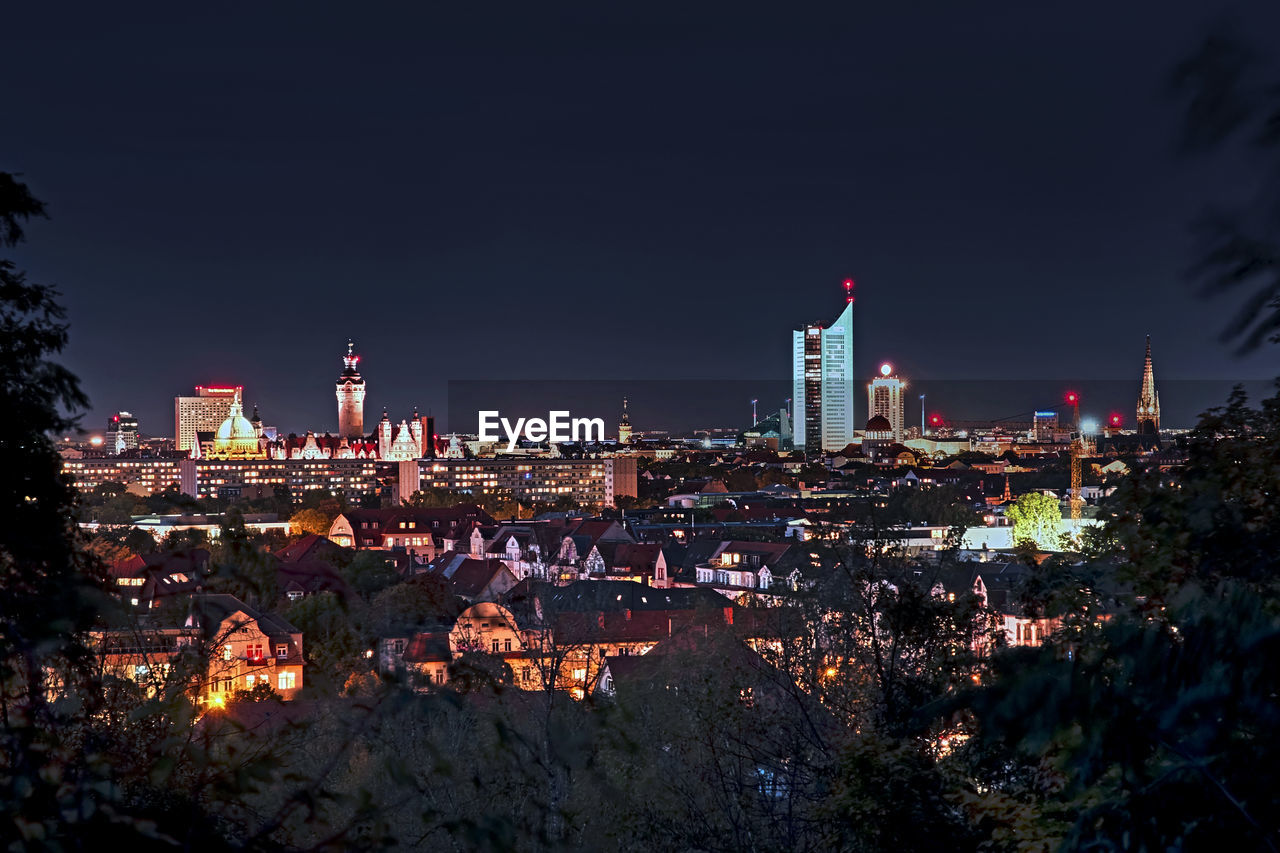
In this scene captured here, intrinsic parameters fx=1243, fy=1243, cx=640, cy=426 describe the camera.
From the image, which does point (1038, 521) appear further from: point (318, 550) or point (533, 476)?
point (533, 476)

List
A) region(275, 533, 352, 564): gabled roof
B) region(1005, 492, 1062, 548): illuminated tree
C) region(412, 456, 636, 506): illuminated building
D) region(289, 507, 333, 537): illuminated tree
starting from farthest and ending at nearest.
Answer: region(412, 456, 636, 506): illuminated building < region(289, 507, 333, 537): illuminated tree < region(1005, 492, 1062, 548): illuminated tree < region(275, 533, 352, 564): gabled roof

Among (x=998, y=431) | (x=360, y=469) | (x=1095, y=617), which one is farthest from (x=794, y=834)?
(x=998, y=431)

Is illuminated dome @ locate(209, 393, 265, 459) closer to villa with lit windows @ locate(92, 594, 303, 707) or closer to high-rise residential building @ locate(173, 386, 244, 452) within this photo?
high-rise residential building @ locate(173, 386, 244, 452)

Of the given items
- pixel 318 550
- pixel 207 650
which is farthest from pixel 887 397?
pixel 207 650

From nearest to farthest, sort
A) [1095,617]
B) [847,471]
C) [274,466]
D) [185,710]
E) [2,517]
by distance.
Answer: [185,710] → [2,517] → [1095,617] → [274,466] → [847,471]

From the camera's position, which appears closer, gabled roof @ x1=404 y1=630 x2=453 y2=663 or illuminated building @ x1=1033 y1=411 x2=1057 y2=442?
gabled roof @ x1=404 y1=630 x2=453 y2=663

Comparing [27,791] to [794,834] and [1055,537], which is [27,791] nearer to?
[794,834]

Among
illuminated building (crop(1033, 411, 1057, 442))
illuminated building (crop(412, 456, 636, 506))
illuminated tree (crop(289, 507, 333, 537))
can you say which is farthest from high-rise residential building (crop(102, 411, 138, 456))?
illuminated building (crop(1033, 411, 1057, 442))
